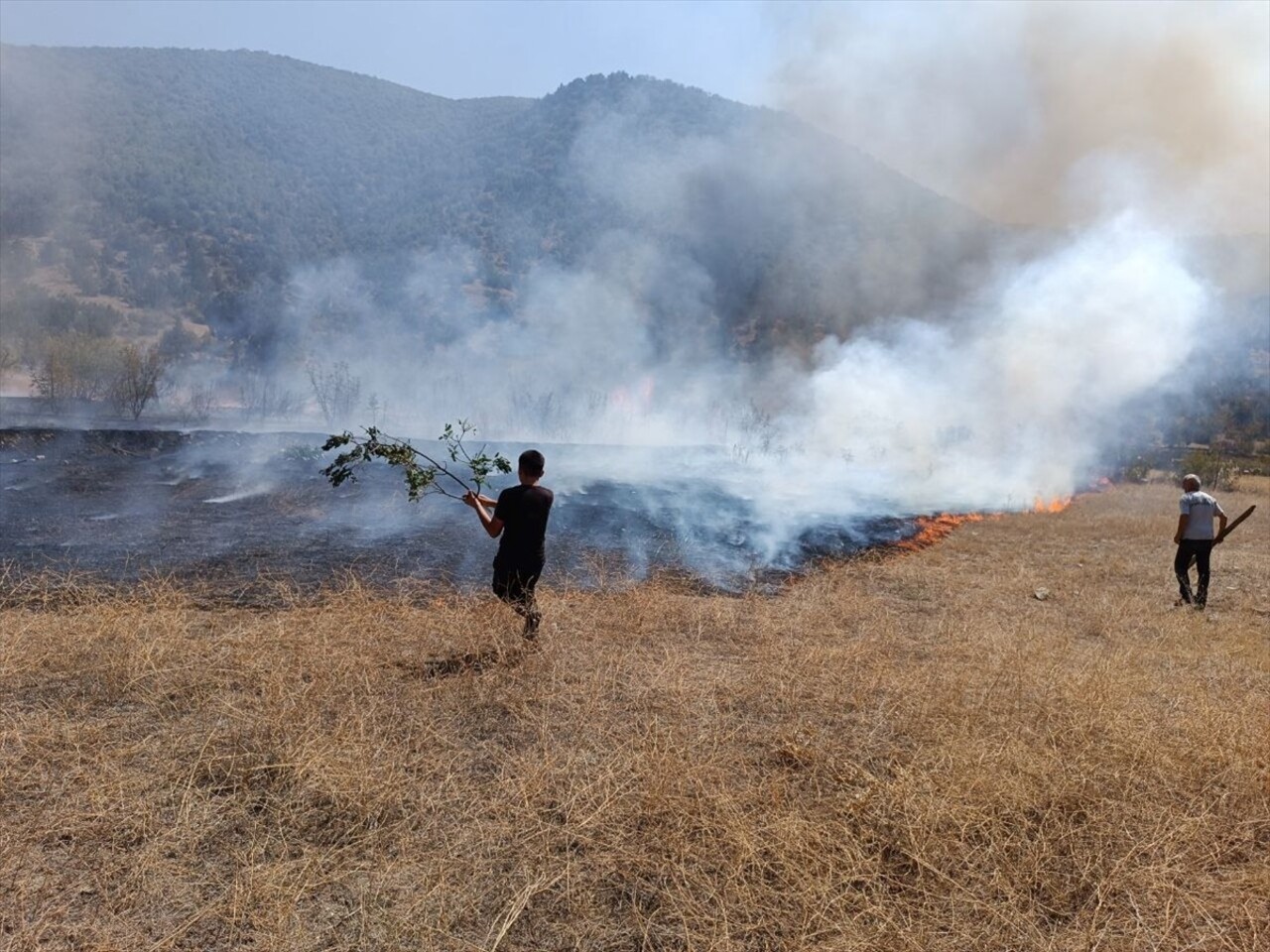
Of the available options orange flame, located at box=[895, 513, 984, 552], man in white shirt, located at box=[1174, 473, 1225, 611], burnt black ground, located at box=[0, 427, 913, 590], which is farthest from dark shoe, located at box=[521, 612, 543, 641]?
orange flame, located at box=[895, 513, 984, 552]

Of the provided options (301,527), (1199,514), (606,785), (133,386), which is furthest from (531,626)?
(133,386)

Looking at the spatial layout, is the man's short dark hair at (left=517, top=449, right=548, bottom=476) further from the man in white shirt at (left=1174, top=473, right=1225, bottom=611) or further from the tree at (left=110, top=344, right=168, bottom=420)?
the tree at (left=110, top=344, right=168, bottom=420)

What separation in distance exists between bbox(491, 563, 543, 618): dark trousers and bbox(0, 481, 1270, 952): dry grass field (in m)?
0.30

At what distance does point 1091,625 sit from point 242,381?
3588 cm

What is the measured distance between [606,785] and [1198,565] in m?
8.09

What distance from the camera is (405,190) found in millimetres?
67125

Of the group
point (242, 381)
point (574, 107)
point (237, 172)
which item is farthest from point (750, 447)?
point (574, 107)

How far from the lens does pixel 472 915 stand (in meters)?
2.91

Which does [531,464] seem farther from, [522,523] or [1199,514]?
[1199,514]

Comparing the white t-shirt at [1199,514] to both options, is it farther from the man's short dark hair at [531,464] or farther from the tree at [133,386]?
the tree at [133,386]

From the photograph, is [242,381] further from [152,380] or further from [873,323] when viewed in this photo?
[873,323]

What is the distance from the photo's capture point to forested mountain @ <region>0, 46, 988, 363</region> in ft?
149

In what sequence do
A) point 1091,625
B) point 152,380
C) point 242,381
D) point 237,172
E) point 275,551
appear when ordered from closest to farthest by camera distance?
point 1091,625 → point 275,551 → point 152,380 → point 242,381 → point 237,172

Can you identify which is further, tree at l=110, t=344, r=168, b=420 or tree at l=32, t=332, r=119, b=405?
tree at l=110, t=344, r=168, b=420
